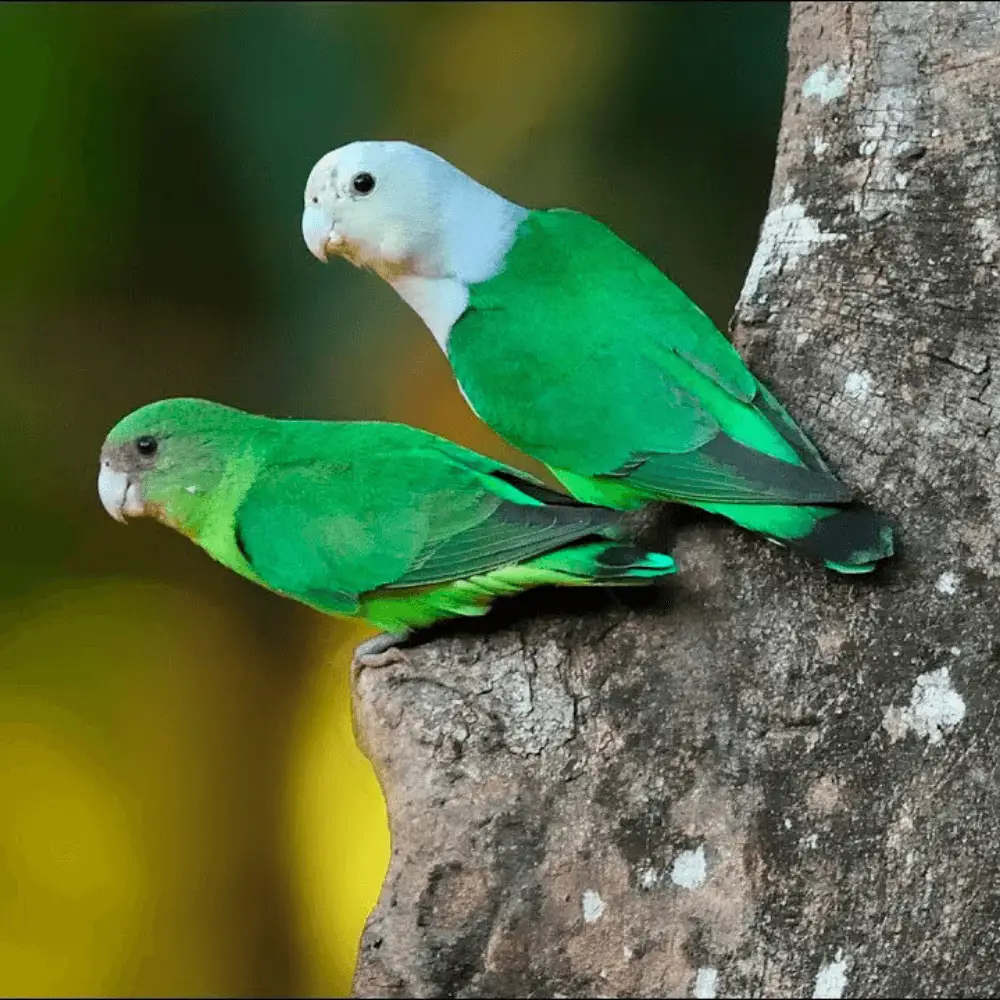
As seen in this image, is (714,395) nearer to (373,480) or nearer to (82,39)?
(373,480)

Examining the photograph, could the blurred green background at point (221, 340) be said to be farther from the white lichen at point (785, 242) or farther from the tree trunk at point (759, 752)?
the tree trunk at point (759, 752)

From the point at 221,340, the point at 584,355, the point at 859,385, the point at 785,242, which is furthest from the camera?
the point at 221,340

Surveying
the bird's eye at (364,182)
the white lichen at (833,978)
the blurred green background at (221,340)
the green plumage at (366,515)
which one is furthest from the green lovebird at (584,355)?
the blurred green background at (221,340)

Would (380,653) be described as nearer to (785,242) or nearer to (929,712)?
(929,712)

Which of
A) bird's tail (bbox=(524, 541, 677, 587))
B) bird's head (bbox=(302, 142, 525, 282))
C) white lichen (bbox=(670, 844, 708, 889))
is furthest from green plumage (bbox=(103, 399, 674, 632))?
white lichen (bbox=(670, 844, 708, 889))

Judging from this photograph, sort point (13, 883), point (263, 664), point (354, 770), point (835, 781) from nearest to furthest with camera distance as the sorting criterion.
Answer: point (835, 781) < point (13, 883) < point (354, 770) < point (263, 664)

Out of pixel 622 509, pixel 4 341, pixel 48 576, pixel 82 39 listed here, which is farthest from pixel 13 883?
pixel 82 39

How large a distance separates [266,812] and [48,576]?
0.84 meters

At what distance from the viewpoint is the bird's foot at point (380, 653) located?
156cm

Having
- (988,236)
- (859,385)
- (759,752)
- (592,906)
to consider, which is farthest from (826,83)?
(592,906)

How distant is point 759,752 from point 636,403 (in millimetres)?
508

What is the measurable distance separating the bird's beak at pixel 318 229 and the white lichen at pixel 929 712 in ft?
3.41

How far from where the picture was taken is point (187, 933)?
9.37ft

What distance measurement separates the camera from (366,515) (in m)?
1.50
